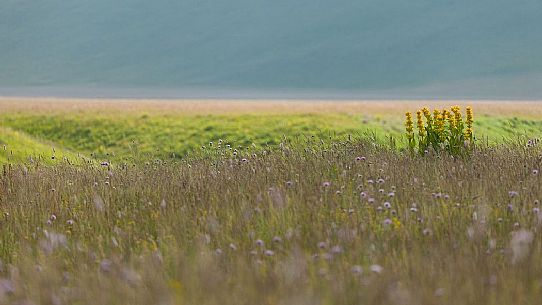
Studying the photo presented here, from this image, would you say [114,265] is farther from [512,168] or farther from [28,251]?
[512,168]

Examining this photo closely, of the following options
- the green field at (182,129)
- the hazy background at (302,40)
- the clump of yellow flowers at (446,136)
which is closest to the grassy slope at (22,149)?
the green field at (182,129)

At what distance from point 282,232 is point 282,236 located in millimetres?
56

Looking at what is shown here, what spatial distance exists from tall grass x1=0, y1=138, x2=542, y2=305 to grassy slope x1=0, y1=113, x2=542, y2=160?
13166 mm

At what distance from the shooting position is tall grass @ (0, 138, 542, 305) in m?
4.72

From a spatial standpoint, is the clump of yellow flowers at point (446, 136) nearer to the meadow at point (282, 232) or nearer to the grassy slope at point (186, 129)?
the meadow at point (282, 232)

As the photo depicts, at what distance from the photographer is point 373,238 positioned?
5.80 meters

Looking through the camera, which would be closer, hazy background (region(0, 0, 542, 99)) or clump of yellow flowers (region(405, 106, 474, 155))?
clump of yellow flowers (region(405, 106, 474, 155))

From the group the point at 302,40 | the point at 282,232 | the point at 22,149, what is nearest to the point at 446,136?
the point at 282,232

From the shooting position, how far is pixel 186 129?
26719mm

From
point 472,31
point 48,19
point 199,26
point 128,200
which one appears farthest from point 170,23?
point 128,200

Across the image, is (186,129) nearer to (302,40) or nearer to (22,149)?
(22,149)

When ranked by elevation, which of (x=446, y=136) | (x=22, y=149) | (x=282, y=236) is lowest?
(x=22, y=149)

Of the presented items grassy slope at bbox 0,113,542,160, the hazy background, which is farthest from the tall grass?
the hazy background

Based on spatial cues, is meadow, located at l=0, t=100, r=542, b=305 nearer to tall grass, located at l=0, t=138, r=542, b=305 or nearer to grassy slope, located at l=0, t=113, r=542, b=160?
tall grass, located at l=0, t=138, r=542, b=305
